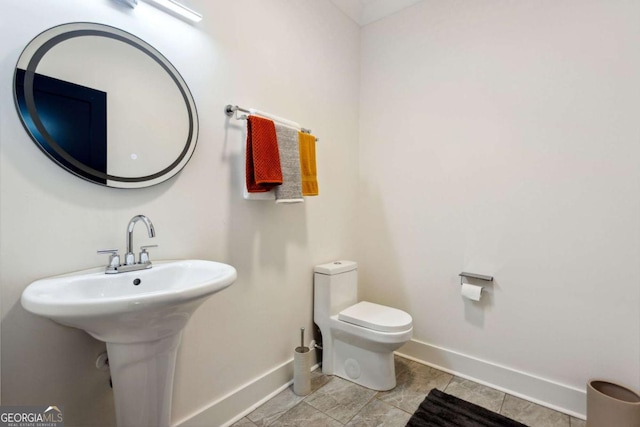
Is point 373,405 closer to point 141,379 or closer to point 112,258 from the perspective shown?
point 141,379

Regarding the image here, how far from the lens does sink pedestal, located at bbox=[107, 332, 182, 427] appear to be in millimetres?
938

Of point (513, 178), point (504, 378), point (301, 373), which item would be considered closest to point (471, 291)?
point (504, 378)

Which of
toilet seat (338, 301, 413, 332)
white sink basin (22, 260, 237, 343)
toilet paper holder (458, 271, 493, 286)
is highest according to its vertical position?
white sink basin (22, 260, 237, 343)

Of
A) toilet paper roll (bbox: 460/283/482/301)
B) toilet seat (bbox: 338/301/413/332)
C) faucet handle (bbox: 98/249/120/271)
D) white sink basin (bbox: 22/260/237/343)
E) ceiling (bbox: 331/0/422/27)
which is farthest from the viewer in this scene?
ceiling (bbox: 331/0/422/27)

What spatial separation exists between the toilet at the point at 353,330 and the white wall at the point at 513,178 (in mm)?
449

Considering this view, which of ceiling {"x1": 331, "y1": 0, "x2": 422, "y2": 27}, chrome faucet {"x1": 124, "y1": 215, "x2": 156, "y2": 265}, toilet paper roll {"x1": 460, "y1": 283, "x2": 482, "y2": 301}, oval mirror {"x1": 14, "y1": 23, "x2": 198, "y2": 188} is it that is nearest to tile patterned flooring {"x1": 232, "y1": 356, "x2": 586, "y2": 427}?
toilet paper roll {"x1": 460, "y1": 283, "x2": 482, "y2": 301}

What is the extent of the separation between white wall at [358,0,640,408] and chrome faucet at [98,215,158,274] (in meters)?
1.66

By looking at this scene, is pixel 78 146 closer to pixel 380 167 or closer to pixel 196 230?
pixel 196 230

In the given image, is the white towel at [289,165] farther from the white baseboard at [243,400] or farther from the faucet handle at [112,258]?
the white baseboard at [243,400]

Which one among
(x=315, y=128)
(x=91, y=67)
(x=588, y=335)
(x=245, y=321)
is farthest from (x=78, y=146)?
(x=588, y=335)

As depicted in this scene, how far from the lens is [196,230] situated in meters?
1.37

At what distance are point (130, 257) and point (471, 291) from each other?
72.6 inches

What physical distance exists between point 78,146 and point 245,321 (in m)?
1.09

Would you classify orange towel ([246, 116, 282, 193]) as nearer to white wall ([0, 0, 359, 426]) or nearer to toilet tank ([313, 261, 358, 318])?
white wall ([0, 0, 359, 426])
